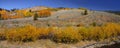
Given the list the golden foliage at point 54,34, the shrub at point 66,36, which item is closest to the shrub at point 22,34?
the golden foliage at point 54,34

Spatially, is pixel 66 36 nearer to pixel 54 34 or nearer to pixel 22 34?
pixel 54 34

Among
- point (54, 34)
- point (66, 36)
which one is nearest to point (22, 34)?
point (54, 34)

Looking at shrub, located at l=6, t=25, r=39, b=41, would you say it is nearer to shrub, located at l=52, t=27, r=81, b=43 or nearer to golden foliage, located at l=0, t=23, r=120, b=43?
golden foliage, located at l=0, t=23, r=120, b=43

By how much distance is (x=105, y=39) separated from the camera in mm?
39562

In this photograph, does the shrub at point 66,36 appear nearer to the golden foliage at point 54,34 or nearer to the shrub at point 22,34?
the golden foliage at point 54,34

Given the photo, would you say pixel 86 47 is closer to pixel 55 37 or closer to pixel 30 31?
pixel 55 37

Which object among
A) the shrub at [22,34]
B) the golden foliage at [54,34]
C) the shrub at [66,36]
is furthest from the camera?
the shrub at [66,36]

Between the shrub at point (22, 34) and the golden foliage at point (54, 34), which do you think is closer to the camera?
the shrub at point (22, 34)

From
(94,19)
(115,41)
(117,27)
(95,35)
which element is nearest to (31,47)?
(95,35)

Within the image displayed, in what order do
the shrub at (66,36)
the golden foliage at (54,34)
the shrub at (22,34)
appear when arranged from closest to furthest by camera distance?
the shrub at (22,34)
the golden foliage at (54,34)
the shrub at (66,36)

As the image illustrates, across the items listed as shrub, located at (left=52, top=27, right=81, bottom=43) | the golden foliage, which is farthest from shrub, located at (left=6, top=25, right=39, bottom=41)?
shrub, located at (left=52, top=27, right=81, bottom=43)

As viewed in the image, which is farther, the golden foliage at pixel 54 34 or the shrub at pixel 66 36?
the shrub at pixel 66 36

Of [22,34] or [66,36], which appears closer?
[22,34]

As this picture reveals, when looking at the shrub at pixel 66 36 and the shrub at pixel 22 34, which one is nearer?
the shrub at pixel 22 34
